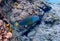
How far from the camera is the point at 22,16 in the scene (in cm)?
416

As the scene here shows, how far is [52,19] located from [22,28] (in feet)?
3.65

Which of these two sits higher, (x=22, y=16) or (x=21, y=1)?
(x=21, y=1)

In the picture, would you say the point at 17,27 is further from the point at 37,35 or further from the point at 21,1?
the point at 21,1

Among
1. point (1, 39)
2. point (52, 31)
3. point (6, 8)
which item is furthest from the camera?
point (52, 31)

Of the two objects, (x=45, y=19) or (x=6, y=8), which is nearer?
(x=6, y=8)

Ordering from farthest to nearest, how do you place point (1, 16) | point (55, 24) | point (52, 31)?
1. point (55, 24)
2. point (52, 31)
3. point (1, 16)

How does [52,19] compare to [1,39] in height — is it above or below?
below

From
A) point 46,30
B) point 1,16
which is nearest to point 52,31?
point 46,30

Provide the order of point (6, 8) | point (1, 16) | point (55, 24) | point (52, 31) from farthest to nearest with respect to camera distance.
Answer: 1. point (55, 24)
2. point (52, 31)
3. point (6, 8)
4. point (1, 16)

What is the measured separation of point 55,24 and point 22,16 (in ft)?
4.04

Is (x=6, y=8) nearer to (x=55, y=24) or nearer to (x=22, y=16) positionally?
(x=22, y=16)

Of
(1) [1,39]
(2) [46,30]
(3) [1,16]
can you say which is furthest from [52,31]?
(1) [1,39]

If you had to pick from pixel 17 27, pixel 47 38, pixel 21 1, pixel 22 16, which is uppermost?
pixel 21 1

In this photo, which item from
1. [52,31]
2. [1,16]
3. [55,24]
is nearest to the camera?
[1,16]
